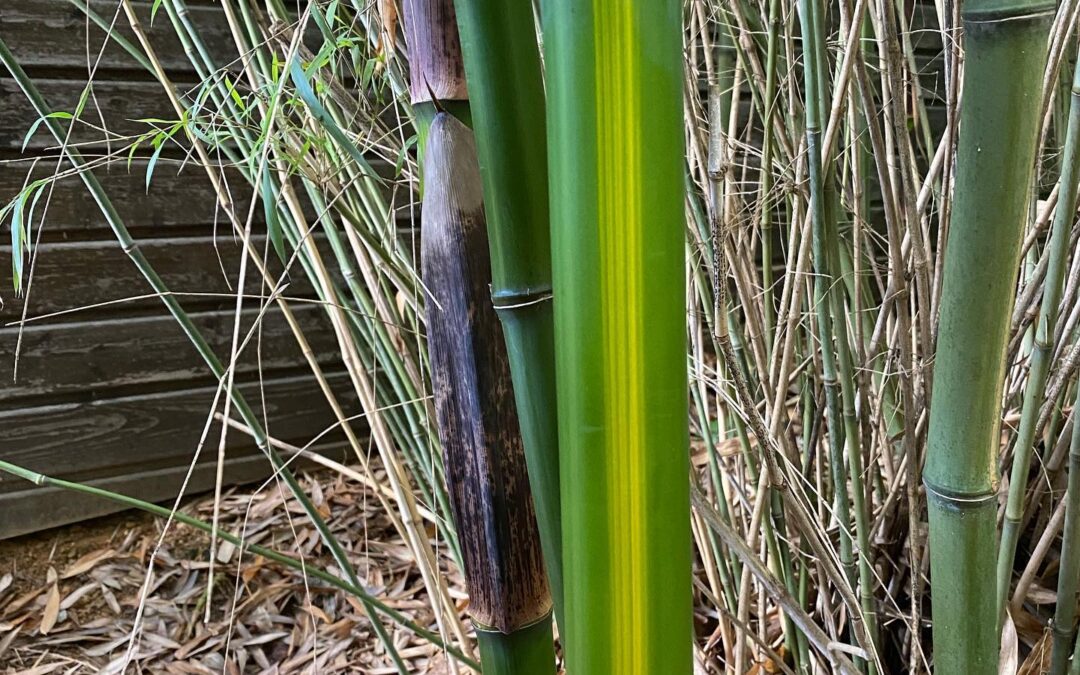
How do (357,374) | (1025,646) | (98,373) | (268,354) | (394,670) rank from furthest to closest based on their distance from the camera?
(268,354) < (98,373) < (394,670) < (1025,646) < (357,374)

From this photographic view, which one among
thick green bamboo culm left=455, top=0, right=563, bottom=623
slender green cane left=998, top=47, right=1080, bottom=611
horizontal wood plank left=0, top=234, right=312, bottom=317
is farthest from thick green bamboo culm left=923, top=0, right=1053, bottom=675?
horizontal wood plank left=0, top=234, right=312, bottom=317

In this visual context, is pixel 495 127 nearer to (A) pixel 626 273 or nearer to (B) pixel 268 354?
(A) pixel 626 273

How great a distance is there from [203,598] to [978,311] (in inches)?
57.7

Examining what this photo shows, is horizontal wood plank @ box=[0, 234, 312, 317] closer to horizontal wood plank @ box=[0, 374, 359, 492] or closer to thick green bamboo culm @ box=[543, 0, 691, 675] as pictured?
horizontal wood plank @ box=[0, 374, 359, 492]

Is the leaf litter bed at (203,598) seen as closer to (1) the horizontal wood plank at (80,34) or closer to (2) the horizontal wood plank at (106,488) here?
(2) the horizontal wood plank at (106,488)

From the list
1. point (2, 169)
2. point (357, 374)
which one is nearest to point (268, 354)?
point (2, 169)

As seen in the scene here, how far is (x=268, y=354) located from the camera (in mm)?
1776

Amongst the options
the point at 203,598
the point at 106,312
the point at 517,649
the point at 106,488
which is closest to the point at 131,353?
the point at 106,312

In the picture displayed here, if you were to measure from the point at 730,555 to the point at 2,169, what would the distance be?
1499 mm

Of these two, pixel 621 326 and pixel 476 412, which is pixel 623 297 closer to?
pixel 621 326

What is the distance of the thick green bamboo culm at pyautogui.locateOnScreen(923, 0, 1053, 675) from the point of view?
0.75 feet

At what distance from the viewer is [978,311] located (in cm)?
25

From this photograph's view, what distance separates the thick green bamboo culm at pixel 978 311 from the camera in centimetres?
23

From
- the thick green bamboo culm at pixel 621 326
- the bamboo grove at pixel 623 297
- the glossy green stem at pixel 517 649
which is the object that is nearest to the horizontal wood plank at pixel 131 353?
the bamboo grove at pixel 623 297
